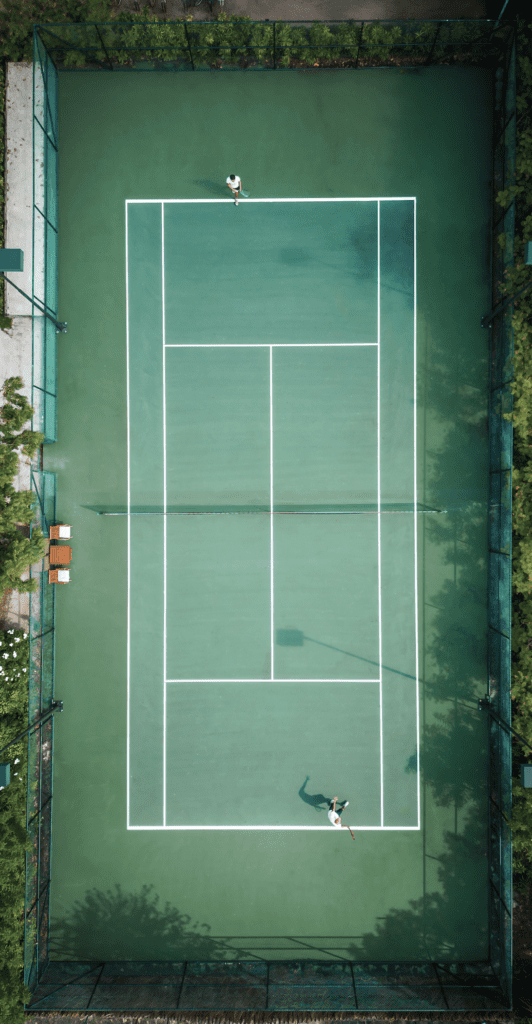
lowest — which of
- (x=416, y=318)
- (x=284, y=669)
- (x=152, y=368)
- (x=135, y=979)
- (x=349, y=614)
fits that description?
(x=135, y=979)

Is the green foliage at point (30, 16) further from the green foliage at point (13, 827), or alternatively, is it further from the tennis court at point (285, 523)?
the green foliage at point (13, 827)

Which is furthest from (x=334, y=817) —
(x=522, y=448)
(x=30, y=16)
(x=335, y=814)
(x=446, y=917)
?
(x=30, y=16)

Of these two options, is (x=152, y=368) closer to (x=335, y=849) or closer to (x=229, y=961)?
(x=335, y=849)

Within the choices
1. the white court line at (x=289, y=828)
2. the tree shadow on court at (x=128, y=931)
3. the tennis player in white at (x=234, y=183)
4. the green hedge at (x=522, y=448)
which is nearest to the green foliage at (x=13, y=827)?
the tree shadow on court at (x=128, y=931)

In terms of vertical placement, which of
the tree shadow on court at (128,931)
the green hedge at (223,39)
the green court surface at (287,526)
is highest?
the green hedge at (223,39)

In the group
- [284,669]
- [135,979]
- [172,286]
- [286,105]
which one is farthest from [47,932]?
[286,105]
